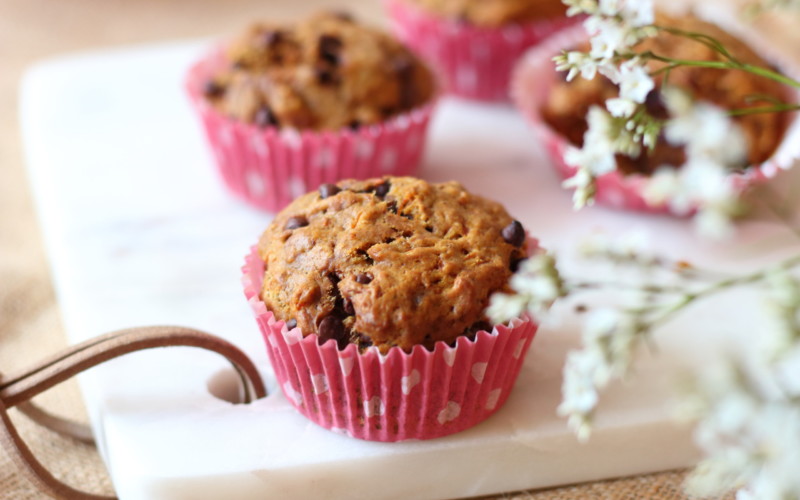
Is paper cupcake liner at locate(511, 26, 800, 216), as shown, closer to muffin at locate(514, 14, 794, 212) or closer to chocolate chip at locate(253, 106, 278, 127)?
muffin at locate(514, 14, 794, 212)

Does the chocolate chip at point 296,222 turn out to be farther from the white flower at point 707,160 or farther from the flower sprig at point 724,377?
the white flower at point 707,160

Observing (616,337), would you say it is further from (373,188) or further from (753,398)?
(373,188)

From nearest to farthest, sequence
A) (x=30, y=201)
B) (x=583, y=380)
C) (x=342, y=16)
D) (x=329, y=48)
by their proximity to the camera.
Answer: (x=583, y=380), (x=329, y=48), (x=342, y=16), (x=30, y=201)

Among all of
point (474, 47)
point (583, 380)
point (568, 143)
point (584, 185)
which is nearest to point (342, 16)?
point (474, 47)

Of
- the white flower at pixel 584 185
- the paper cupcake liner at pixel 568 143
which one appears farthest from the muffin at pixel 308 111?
the white flower at pixel 584 185

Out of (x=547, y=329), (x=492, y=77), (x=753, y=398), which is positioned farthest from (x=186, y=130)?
(x=753, y=398)

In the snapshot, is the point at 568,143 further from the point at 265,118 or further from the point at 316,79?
the point at 265,118
